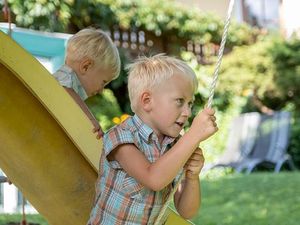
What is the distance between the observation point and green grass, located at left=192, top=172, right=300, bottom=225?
5.85 metres

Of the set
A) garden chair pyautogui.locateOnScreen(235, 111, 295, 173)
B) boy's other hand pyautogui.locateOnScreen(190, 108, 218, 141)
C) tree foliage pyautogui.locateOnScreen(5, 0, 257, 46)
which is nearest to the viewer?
boy's other hand pyautogui.locateOnScreen(190, 108, 218, 141)

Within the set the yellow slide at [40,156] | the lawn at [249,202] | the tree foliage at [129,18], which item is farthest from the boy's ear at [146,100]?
the tree foliage at [129,18]

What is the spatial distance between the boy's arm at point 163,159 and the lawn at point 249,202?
3.17 metres

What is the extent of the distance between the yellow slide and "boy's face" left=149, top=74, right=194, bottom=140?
2.59 feet

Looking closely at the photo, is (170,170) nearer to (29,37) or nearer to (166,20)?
(29,37)

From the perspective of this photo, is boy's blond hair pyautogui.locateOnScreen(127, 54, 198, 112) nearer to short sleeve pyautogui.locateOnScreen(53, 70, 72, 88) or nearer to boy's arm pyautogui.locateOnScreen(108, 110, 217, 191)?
boy's arm pyautogui.locateOnScreen(108, 110, 217, 191)

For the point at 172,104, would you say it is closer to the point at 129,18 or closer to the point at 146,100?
the point at 146,100

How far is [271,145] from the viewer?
10.6 meters

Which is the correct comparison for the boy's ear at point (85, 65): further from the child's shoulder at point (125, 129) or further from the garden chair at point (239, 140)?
the garden chair at point (239, 140)

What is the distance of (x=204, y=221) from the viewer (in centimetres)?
584

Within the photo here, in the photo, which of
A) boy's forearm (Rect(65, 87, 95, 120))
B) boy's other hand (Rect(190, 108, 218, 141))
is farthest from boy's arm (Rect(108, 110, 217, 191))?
boy's forearm (Rect(65, 87, 95, 120))

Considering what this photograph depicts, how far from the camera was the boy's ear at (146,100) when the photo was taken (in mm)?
2244

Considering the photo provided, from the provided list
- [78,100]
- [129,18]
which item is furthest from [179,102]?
[129,18]

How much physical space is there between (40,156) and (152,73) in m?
1.00
